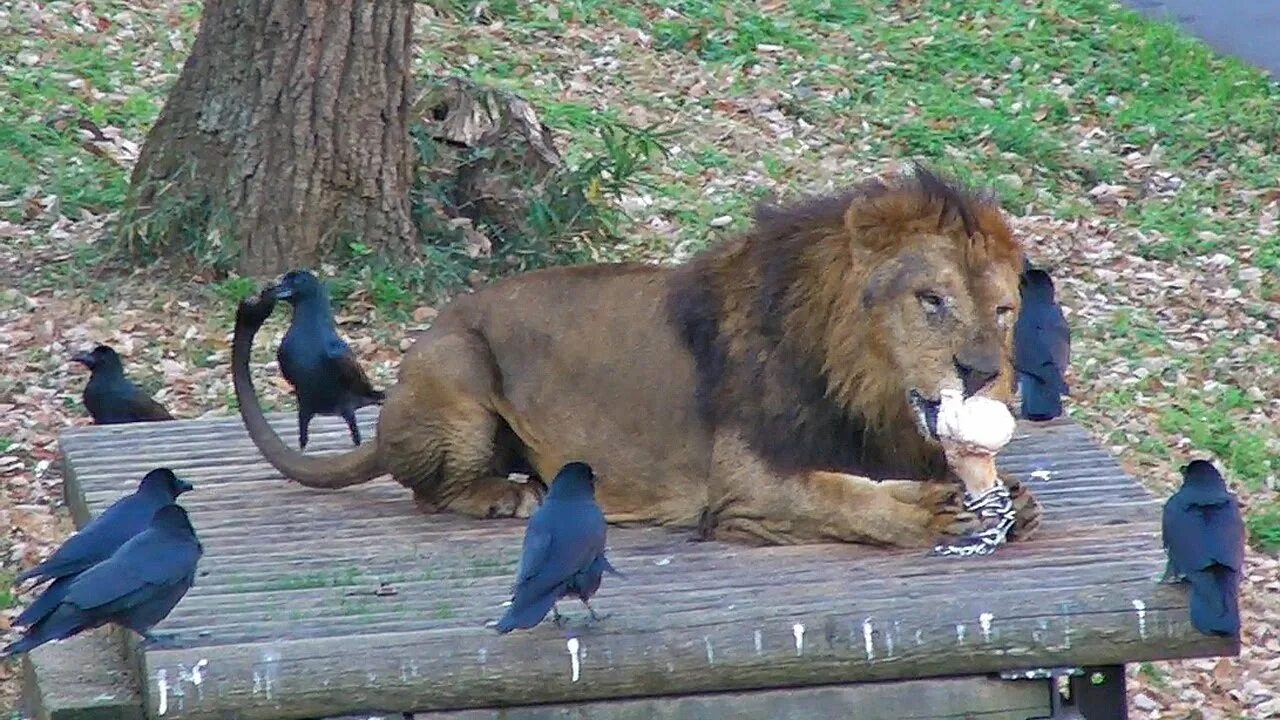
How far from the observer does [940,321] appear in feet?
18.0

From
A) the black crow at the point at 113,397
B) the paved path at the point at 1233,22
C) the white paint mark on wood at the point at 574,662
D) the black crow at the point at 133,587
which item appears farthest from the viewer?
the paved path at the point at 1233,22

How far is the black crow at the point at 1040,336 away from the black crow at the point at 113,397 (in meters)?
3.29

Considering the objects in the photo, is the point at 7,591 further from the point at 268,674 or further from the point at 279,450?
the point at 268,674

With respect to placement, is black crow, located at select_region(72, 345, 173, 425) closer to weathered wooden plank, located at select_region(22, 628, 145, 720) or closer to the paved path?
weathered wooden plank, located at select_region(22, 628, 145, 720)

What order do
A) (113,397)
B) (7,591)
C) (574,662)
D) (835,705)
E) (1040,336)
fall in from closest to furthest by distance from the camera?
(574,662), (835,705), (1040,336), (7,591), (113,397)

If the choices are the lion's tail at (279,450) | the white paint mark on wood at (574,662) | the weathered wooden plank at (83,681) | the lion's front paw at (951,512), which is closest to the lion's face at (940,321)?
the lion's front paw at (951,512)

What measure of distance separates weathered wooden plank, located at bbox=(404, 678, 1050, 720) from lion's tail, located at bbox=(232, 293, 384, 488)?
59.1 inches

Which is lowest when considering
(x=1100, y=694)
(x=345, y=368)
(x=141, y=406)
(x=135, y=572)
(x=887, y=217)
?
(x=1100, y=694)

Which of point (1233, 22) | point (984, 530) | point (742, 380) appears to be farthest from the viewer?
point (1233, 22)

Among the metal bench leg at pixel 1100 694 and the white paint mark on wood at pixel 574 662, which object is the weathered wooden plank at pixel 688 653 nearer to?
the white paint mark on wood at pixel 574 662

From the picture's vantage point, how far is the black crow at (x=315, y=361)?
6652mm

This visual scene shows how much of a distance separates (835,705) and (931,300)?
3.68 ft

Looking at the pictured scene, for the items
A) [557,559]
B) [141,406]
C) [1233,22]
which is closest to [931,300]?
[557,559]

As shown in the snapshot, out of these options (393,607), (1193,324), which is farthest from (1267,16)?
(393,607)
